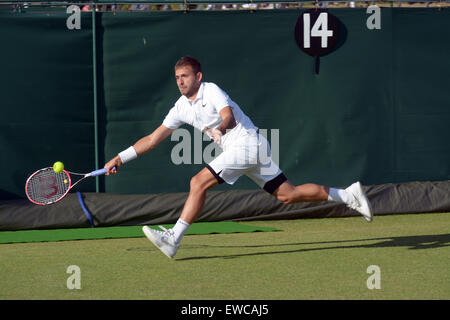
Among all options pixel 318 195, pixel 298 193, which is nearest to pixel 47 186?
pixel 298 193

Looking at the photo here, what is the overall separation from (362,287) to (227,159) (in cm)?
162

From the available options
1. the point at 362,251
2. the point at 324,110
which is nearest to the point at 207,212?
the point at 324,110

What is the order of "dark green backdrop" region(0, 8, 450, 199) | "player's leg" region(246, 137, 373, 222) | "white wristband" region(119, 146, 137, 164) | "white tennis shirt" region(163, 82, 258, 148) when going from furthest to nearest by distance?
"dark green backdrop" region(0, 8, 450, 199)
"white wristband" region(119, 146, 137, 164)
"player's leg" region(246, 137, 373, 222)
"white tennis shirt" region(163, 82, 258, 148)

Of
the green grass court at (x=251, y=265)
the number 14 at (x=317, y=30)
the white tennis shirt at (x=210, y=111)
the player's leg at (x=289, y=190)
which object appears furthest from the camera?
the number 14 at (x=317, y=30)

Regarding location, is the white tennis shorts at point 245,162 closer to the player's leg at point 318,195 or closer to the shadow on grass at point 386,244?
the player's leg at point 318,195

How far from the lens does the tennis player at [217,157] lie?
237 inches

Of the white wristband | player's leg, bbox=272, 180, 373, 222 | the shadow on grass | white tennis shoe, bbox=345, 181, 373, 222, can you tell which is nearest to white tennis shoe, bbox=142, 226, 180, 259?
the shadow on grass

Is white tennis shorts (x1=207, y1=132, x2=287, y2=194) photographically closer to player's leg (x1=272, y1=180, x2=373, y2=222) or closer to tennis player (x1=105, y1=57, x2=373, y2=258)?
tennis player (x1=105, y1=57, x2=373, y2=258)

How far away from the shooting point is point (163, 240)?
5.99 metres

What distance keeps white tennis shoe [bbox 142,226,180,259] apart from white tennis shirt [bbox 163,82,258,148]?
0.79 m

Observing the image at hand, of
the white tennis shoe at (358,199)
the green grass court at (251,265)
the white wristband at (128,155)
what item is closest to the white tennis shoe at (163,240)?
the green grass court at (251,265)

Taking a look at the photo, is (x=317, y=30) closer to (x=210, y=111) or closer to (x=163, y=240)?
(x=210, y=111)

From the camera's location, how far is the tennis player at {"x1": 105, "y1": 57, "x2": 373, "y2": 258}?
6.02 meters

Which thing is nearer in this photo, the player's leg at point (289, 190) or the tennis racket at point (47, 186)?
the player's leg at point (289, 190)
